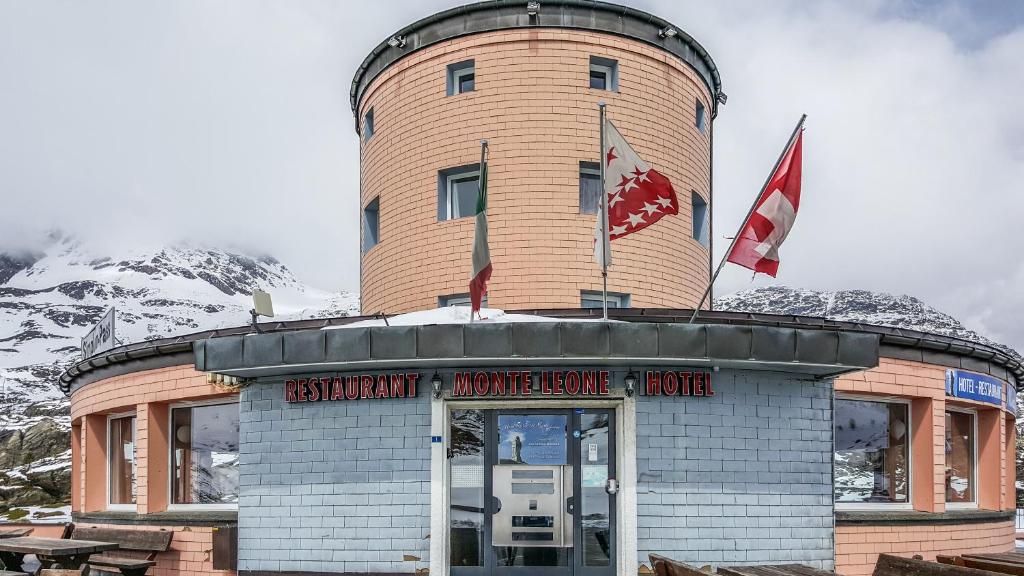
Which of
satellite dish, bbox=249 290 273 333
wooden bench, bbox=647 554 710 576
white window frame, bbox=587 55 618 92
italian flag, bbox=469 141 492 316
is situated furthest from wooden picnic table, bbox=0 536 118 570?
white window frame, bbox=587 55 618 92

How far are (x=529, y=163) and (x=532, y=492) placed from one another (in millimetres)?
5595

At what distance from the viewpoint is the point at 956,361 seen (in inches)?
557

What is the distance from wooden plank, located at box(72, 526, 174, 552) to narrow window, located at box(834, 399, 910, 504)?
925 centimetres

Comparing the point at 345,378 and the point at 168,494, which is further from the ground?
the point at 345,378

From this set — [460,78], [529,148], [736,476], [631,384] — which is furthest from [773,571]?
[460,78]

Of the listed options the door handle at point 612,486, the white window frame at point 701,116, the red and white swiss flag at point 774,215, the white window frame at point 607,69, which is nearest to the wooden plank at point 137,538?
the door handle at point 612,486

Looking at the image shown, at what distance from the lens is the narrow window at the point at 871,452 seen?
1371 centimetres

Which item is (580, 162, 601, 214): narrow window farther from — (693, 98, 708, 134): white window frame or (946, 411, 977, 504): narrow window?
(946, 411, 977, 504): narrow window

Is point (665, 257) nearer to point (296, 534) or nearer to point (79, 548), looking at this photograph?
point (296, 534)

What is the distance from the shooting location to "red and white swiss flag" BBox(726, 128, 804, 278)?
10695 mm

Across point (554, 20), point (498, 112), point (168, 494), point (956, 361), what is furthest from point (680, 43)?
point (168, 494)

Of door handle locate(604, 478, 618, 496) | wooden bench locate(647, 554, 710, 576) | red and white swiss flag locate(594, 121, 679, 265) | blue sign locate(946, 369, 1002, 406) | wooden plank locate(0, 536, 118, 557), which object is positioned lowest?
wooden plank locate(0, 536, 118, 557)

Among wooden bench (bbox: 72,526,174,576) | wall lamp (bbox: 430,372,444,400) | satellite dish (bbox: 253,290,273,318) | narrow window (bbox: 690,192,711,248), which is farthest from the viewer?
narrow window (bbox: 690,192,711,248)

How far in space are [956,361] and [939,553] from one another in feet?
8.91
